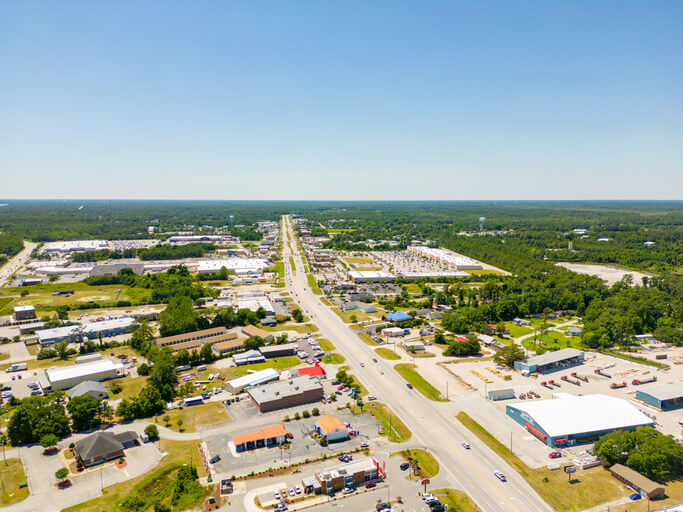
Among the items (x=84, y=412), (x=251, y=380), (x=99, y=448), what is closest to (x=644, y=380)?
(x=251, y=380)

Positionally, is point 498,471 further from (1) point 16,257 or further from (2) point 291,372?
(1) point 16,257

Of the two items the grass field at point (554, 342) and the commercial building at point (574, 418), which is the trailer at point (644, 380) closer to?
the commercial building at point (574, 418)

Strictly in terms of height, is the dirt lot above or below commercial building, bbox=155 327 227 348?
above

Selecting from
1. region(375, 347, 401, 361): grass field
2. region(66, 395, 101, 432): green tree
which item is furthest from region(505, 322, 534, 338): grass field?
region(66, 395, 101, 432): green tree

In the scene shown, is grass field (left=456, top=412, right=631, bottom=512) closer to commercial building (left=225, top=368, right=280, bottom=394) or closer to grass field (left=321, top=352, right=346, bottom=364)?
grass field (left=321, top=352, right=346, bottom=364)

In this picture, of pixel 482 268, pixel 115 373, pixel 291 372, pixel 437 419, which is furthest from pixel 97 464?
pixel 482 268

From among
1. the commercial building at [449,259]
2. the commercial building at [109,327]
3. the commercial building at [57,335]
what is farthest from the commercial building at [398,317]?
the commercial building at [449,259]

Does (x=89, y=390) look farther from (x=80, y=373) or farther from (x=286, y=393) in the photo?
(x=286, y=393)
